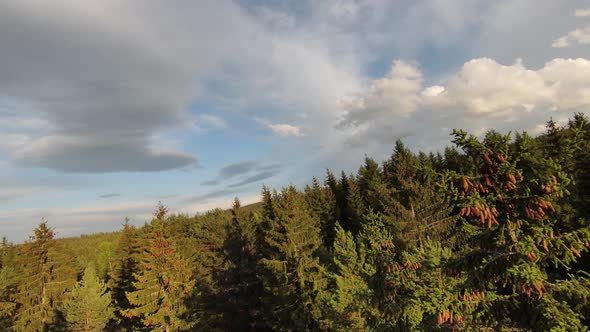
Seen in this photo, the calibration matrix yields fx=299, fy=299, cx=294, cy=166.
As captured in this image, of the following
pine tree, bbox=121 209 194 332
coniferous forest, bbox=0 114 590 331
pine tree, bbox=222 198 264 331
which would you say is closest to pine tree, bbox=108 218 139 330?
coniferous forest, bbox=0 114 590 331

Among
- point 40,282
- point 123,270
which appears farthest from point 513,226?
point 123,270

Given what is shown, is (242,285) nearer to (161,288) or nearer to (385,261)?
(161,288)

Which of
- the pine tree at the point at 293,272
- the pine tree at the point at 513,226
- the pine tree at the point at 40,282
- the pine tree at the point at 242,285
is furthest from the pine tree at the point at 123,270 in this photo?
the pine tree at the point at 513,226

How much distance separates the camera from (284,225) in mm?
28672

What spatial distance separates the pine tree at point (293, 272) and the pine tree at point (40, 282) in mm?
23556

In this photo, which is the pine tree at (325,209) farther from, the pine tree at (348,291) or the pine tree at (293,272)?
the pine tree at (348,291)

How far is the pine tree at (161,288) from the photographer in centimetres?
2247

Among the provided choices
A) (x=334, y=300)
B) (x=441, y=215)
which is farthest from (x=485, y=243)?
(x=441, y=215)

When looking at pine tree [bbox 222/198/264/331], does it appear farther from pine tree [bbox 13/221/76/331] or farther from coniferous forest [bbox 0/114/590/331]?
pine tree [bbox 13/221/76/331]

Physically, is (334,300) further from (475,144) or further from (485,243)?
(475,144)

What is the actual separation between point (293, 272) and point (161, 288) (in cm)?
1114

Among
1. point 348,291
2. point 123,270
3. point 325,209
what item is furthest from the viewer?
point 325,209

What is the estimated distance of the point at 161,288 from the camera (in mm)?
23000

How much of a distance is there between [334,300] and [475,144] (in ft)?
Answer: 51.7
